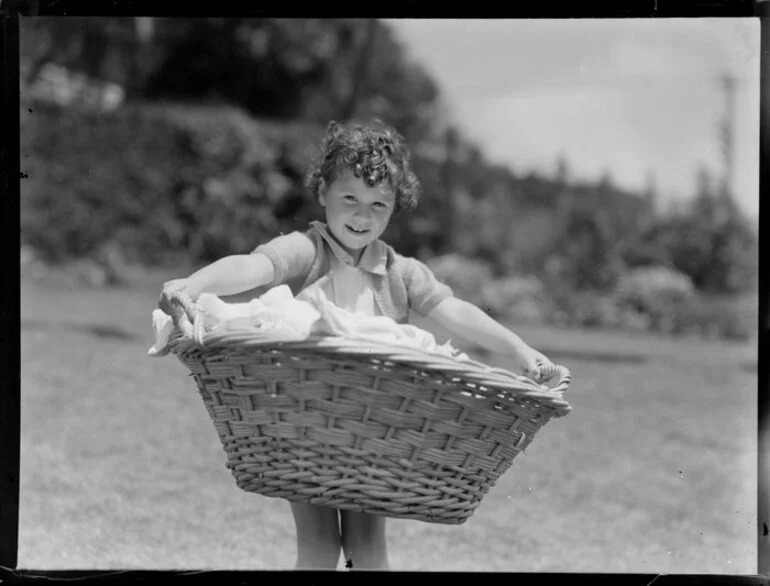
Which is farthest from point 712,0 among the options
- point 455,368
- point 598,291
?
point 598,291

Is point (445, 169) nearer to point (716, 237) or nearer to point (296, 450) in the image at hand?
point (716, 237)

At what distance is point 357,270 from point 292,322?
0.50 m

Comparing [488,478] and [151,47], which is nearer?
[488,478]

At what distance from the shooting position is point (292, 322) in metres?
2.04

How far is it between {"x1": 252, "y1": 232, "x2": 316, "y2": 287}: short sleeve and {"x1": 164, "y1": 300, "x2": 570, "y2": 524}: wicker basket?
356 millimetres

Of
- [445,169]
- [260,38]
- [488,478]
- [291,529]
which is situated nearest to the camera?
[488,478]

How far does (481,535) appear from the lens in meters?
3.69

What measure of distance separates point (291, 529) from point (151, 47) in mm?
8511

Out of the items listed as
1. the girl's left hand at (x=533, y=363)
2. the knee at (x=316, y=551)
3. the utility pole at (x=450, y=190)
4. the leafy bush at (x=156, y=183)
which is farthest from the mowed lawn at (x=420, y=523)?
the utility pole at (x=450, y=190)

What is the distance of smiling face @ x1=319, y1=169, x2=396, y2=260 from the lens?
7.91 ft

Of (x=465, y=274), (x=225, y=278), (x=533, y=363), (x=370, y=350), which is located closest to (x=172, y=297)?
(x=225, y=278)

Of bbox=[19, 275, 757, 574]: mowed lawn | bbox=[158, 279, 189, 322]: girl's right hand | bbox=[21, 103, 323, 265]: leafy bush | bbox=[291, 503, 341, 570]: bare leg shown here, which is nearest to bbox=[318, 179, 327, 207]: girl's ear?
bbox=[158, 279, 189, 322]: girl's right hand

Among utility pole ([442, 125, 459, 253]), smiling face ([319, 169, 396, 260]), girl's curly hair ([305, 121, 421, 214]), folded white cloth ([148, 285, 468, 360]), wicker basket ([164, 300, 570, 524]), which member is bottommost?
wicker basket ([164, 300, 570, 524])

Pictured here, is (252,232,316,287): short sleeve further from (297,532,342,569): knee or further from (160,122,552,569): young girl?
(297,532,342,569): knee
